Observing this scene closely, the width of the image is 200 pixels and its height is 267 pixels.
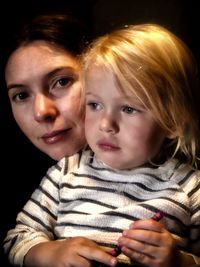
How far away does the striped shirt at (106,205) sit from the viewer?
40.1 inches

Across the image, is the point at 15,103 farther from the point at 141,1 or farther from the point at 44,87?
the point at 141,1

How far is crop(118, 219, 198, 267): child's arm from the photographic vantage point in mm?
914

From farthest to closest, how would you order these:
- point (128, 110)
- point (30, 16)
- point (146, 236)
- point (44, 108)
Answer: point (30, 16) → point (44, 108) → point (128, 110) → point (146, 236)

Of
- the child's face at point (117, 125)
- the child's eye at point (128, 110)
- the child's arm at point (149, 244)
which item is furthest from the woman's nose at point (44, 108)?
the child's arm at point (149, 244)

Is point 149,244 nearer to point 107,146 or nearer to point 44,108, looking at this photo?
point 107,146

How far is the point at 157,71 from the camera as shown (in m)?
1.02

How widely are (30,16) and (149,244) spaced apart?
0.74 metres

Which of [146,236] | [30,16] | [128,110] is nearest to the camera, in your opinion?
[146,236]

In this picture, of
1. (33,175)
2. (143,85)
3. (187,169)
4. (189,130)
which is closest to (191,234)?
(187,169)

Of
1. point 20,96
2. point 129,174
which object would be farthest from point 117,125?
point 20,96

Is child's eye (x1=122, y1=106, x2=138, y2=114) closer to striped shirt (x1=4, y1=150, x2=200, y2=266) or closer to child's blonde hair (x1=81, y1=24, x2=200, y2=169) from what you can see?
child's blonde hair (x1=81, y1=24, x2=200, y2=169)

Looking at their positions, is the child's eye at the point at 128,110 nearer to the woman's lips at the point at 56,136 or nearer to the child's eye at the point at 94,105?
the child's eye at the point at 94,105

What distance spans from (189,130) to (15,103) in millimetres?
502

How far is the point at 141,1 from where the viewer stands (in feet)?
4.44
